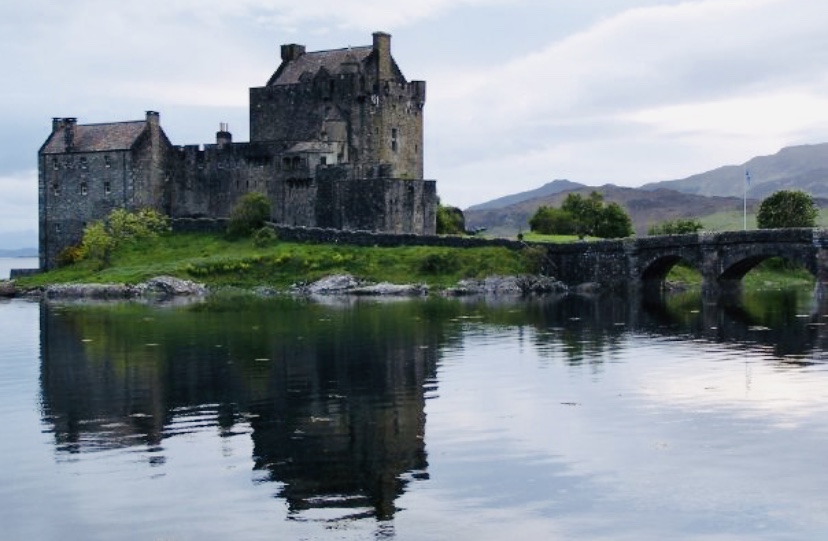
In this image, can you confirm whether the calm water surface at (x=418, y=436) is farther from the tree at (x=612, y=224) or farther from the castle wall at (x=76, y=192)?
the tree at (x=612, y=224)

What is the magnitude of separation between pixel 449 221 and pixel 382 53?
15.7 meters

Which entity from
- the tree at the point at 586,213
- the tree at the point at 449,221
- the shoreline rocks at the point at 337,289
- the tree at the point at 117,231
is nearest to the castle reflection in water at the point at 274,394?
the shoreline rocks at the point at 337,289

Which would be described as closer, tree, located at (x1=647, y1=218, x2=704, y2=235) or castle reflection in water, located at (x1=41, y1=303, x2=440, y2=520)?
castle reflection in water, located at (x1=41, y1=303, x2=440, y2=520)

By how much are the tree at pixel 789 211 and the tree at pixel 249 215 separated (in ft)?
145

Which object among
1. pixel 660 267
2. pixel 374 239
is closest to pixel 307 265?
pixel 374 239

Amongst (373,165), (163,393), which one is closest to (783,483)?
(163,393)

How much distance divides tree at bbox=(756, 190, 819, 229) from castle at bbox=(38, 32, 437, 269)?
3164 cm

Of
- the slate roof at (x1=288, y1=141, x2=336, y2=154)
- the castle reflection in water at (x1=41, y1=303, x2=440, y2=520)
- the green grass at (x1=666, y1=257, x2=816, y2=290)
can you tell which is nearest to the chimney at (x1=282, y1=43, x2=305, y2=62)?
the slate roof at (x1=288, y1=141, x2=336, y2=154)

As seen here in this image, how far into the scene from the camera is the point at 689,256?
9050 cm

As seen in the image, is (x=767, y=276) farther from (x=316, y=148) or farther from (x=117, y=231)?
(x=117, y=231)

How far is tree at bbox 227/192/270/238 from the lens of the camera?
338 ft

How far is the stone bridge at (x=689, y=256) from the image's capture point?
84750 mm

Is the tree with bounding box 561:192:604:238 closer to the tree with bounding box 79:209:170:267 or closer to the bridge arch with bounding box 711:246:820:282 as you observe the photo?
the bridge arch with bounding box 711:246:820:282

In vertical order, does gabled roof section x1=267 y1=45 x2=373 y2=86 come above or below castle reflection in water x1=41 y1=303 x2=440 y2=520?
above
